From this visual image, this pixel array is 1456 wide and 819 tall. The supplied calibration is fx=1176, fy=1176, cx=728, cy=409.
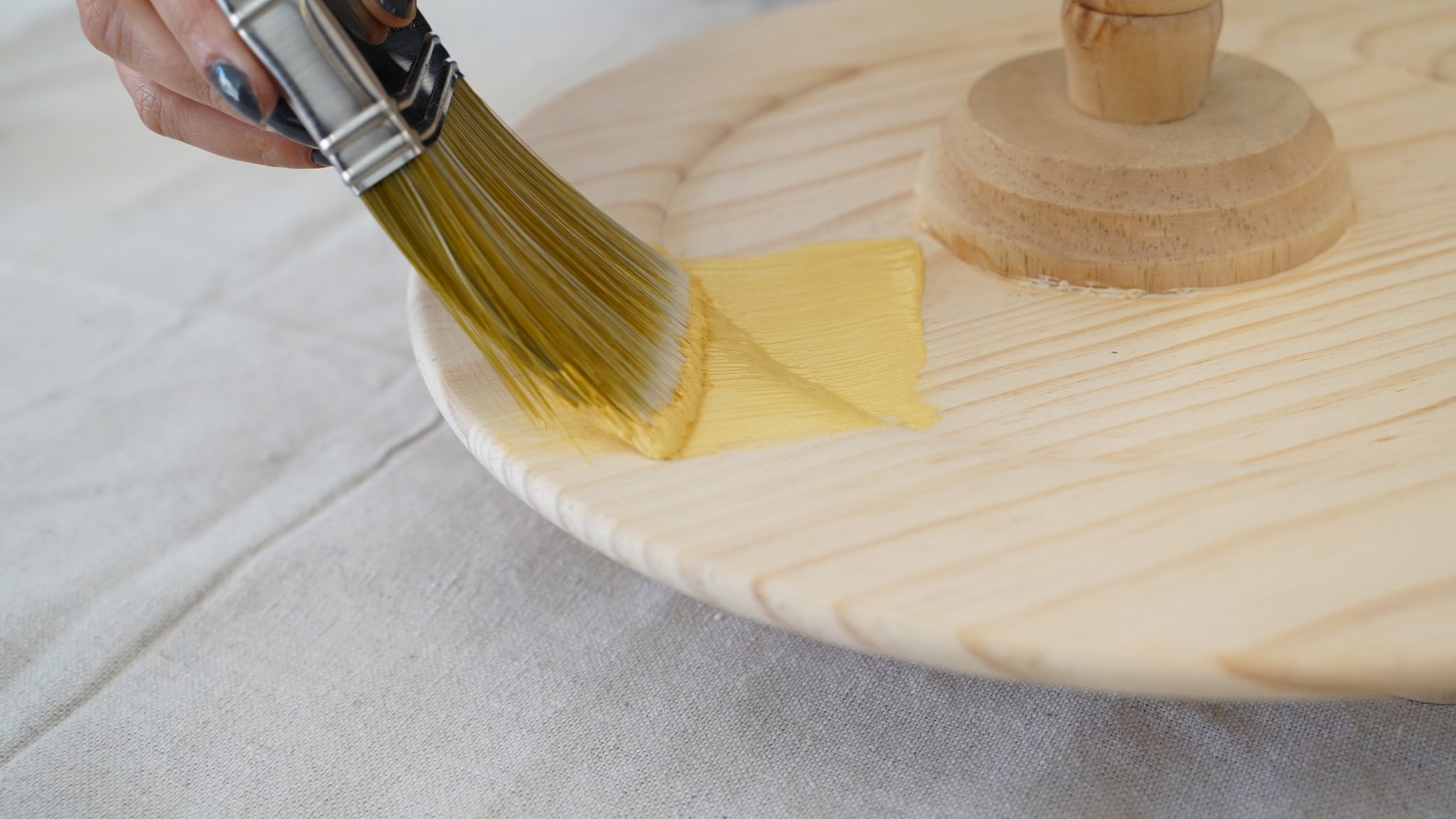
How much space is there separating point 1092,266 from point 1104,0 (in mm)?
137

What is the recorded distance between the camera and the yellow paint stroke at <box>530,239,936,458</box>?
1.59 ft

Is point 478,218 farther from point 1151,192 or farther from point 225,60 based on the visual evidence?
point 1151,192

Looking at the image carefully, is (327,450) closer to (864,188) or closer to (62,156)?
(864,188)

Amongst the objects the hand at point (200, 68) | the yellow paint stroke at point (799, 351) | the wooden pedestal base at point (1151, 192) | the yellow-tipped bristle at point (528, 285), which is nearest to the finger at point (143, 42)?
the hand at point (200, 68)

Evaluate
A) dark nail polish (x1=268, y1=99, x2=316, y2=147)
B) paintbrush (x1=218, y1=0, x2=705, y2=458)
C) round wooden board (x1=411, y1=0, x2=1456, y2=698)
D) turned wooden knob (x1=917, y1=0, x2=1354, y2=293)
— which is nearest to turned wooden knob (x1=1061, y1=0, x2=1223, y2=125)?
turned wooden knob (x1=917, y1=0, x2=1354, y2=293)

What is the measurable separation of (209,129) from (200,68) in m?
Answer: 0.15

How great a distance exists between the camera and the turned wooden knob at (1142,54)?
0.60 meters

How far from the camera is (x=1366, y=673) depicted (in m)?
0.35

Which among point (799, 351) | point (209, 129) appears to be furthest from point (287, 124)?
point (799, 351)

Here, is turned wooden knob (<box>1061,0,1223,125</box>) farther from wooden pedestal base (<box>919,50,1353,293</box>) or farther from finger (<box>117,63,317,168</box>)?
finger (<box>117,63,317,168</box>)

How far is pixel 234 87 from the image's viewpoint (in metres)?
0.44

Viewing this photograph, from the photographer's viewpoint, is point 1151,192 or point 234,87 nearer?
point 234,87

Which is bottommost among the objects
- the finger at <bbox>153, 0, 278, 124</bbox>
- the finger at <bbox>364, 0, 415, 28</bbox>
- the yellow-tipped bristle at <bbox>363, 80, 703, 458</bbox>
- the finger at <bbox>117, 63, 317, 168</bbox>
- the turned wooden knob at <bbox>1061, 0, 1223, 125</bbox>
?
the turned wooden knob at <bbox>1061, 0, 1223, 125</bbox>

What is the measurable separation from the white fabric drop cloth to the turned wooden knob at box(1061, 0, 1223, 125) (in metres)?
0.31
